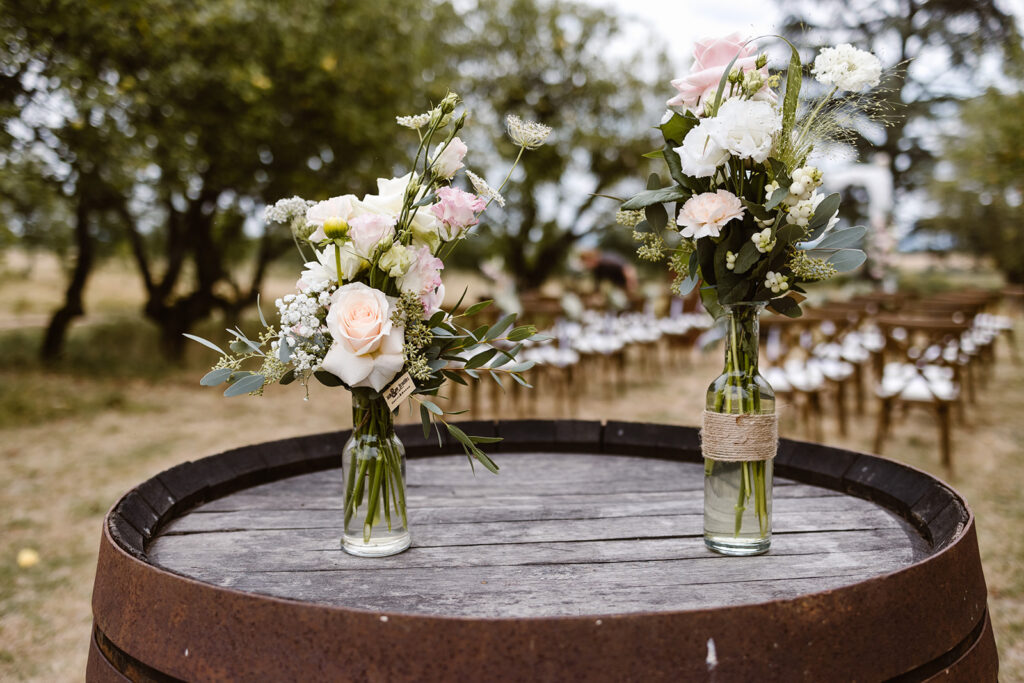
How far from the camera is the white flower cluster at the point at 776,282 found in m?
1.25

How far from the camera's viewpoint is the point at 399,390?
1245 mm

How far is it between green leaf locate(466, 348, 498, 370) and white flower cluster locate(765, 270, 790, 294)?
0.47m

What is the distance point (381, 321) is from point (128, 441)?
5476 mm

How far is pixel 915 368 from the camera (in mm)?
5328

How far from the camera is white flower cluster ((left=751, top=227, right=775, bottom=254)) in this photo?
1198 millimetres

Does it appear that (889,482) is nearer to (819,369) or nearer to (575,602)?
(575,602)

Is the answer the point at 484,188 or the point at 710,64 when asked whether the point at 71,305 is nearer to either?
the point at 484,188

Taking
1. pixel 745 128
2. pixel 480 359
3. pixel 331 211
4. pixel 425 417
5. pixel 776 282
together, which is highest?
pixel 745 128

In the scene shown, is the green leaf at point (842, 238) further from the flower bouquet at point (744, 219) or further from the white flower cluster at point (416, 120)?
the white flower cluster at point (416, 120)

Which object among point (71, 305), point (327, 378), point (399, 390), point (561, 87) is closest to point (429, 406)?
point (399, 390)

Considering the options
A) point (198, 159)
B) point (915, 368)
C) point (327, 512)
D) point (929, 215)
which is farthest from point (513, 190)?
point (929, 215)

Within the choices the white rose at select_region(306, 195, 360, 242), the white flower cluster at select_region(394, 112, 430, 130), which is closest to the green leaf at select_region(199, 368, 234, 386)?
the white rose at select_region(306, 195, 360, 242)

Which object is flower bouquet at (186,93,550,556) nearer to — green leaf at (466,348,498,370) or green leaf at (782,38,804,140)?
green leaf at (466,348,498,370)

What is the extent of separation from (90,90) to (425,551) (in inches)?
256
